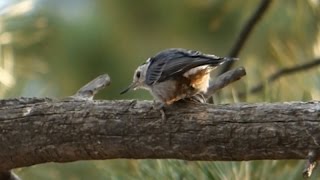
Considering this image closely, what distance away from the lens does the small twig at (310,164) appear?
0.76 m

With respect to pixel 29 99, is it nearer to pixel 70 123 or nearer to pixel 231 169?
pixel 70 123

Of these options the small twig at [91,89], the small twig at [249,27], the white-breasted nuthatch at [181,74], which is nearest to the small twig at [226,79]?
the white-breasted nuthatch at [181,74]

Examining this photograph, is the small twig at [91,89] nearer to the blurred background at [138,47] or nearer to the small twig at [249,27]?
the blurred background at [138,47]

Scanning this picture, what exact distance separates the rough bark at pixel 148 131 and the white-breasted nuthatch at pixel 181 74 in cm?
4

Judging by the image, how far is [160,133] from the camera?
0.88m

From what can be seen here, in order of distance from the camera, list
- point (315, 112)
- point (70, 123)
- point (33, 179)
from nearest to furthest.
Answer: point (315, 112) → point (70, 123) → point (33, 179)

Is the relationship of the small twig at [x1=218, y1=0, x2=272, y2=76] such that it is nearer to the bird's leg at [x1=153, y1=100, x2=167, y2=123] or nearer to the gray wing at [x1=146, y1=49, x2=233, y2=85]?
the gray wing at [x1=146, y1=49, x2=233, y2=85]

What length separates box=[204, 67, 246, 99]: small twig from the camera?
944mm

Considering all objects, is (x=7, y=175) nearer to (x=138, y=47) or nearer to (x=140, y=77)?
(x=140, y=77)

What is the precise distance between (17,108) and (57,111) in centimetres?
6

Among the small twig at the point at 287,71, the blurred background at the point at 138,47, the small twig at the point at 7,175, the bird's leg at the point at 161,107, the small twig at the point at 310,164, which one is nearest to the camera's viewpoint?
the small twig at the point at 310,164

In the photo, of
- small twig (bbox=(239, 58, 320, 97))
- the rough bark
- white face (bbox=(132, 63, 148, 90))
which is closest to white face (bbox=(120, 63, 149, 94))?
white face (bbox=(132, 63, 148, 90))

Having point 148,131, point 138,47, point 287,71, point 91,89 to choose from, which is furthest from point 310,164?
point 138,47

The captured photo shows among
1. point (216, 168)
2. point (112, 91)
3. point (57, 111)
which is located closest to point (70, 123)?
point (57, 111)
